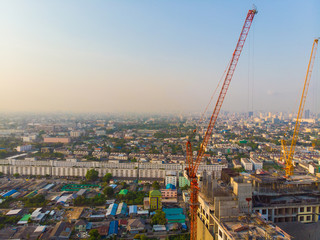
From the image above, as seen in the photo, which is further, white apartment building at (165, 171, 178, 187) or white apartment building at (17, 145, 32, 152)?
white apartment building at (17, 145, 32, 152)

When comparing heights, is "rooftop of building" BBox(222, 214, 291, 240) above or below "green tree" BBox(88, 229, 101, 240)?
above

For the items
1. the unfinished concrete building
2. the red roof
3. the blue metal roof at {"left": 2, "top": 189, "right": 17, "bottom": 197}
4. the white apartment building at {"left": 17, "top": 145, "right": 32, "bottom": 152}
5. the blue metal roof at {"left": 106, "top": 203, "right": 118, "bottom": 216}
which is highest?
the unfinished concrete building

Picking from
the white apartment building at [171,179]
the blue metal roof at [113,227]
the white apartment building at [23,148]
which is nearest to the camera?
the blue metal roof at [113,227]

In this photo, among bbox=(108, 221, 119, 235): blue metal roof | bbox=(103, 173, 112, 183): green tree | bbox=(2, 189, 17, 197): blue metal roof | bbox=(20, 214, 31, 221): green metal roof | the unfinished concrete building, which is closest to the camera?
the unfinished concrete building

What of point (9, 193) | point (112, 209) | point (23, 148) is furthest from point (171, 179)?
point (23, 148)

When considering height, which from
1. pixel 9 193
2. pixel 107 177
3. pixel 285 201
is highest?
pixel 285 201

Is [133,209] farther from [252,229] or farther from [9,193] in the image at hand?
[9,193]

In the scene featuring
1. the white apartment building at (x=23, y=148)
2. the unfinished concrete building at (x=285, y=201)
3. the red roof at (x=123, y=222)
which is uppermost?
the unfinished concrete building at (x=285, y=201)

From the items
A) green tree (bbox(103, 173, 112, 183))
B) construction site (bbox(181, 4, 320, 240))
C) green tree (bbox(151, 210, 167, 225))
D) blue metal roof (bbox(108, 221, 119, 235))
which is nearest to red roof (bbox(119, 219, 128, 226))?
blue metal roof (bbox(108, 221, 119, 235))

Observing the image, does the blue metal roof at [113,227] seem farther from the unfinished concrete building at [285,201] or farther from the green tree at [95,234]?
the unfinished concrete building at [285,201]

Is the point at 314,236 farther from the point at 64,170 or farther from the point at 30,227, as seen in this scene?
the point at 64,170

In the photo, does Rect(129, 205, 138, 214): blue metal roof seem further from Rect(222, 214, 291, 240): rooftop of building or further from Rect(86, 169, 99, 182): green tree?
Rect(222, 214, 291, 240): rooftop of building

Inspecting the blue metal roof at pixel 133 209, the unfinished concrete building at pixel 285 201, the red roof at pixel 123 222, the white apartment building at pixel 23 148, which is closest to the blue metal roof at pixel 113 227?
the red roof at pixel 123 222

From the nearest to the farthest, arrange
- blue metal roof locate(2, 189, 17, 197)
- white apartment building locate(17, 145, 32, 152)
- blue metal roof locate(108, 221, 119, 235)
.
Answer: blue metal roof locate(108, 221, 119, 235)
blue metal roof locate(2, 189, 17, 197)
white apartment building locate(17, 145, 32, 152)
